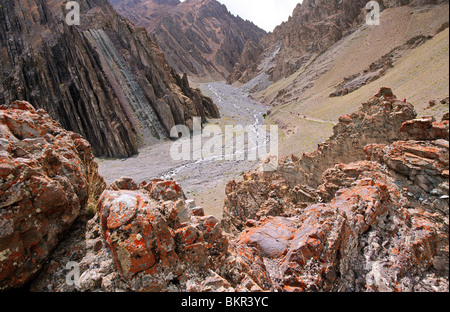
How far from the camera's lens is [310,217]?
681 centimetres

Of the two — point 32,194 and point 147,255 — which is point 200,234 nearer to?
point 147,255

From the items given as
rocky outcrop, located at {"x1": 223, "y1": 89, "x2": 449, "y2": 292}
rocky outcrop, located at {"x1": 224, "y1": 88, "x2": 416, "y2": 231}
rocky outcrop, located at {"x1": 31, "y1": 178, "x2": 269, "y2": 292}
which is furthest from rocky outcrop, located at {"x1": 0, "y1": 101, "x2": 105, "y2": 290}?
rocky outcrop, located at {"x1": 224, "y1": 88, "x2": 416, "y2": 231}

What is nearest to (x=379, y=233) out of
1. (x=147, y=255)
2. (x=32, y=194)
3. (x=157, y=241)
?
(x=157, y=241)

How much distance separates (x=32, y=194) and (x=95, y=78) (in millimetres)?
58741

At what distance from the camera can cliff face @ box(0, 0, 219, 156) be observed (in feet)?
167

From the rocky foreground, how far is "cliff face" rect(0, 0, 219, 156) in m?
47.8

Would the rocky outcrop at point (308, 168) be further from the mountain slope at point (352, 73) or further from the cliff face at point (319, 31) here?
the cliff face at point (319, 31)

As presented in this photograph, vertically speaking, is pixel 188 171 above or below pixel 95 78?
below

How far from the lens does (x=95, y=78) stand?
174 ft

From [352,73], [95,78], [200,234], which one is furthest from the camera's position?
[352,73]

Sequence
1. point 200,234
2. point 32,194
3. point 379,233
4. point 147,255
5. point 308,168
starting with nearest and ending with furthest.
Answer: point 147,255, point 32,194, point 200,234, point 379,233, point 308,168

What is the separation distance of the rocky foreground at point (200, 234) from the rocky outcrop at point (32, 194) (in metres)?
0.02

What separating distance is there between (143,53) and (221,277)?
247ft
